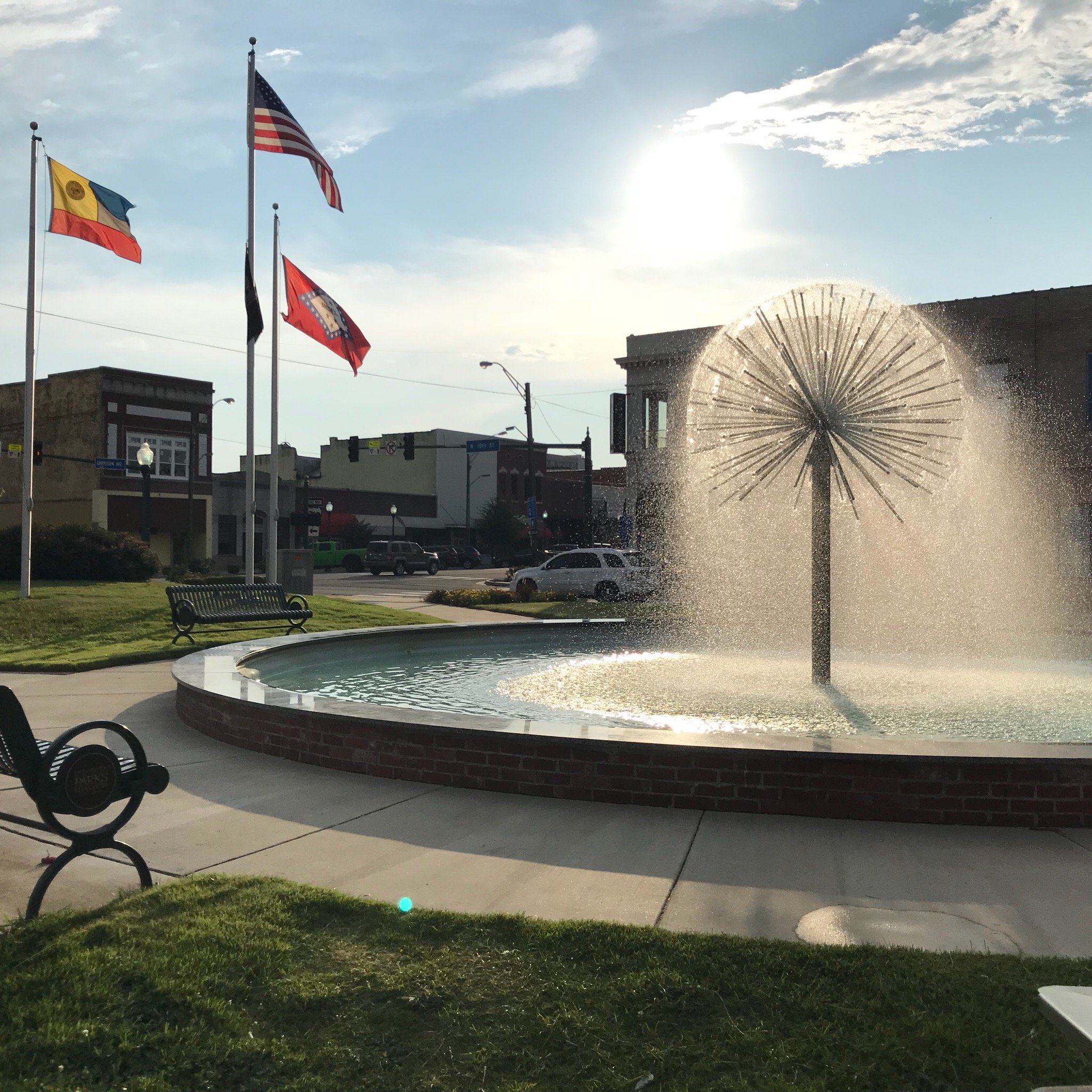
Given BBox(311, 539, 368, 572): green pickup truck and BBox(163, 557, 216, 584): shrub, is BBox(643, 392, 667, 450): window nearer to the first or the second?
BBox(163, 557, 216, 584): shrub

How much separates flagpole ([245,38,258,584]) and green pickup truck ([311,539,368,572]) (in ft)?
113

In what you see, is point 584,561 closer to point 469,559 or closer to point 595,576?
point 595,576

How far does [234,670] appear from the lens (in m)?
9.60

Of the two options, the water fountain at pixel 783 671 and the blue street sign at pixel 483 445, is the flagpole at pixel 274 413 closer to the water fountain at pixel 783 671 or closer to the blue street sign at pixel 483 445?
the water fountain at pixel 783 671

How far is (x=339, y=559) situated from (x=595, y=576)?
30.7m

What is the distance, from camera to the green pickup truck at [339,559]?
186ft

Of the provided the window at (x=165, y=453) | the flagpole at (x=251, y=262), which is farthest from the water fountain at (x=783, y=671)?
the window at (x=165, y=453)

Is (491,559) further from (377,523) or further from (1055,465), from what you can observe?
(1055,465)

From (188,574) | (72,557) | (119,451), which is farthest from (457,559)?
(72,557)

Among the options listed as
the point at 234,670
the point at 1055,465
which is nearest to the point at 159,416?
the point at 1055,465

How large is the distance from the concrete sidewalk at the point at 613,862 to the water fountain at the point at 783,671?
219 mm

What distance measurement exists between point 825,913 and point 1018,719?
458 centimetres

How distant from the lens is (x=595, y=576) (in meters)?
29.2

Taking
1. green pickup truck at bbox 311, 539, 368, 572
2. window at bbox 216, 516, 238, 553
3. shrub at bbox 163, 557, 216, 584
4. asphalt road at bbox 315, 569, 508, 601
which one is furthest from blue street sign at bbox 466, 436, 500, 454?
window at bbox 216, 516, 238, 553
